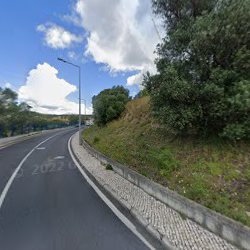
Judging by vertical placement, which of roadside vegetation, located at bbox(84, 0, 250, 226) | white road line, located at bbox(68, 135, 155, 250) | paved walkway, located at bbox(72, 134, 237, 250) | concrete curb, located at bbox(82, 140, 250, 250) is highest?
roadside vegetation, located at bbox(84, 0, 250, 226)

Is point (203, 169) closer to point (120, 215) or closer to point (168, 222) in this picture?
point (168, 222)

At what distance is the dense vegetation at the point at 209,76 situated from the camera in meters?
7.95

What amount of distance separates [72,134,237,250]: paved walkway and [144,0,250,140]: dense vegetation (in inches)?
140

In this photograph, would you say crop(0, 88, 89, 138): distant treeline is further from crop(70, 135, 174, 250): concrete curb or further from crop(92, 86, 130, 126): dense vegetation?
crop(70, 135, 174, 250): concrete curb

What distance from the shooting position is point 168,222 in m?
4.77

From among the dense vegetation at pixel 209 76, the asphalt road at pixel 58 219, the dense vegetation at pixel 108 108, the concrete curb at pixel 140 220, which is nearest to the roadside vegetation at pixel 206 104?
the dense vegetation at pixel 209 76

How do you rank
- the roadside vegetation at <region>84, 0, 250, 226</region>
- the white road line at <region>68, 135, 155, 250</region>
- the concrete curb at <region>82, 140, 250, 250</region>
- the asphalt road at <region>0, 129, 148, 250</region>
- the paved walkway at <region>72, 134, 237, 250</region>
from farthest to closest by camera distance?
the roadside vegetation at <region>84, 0, 250, 226</region>
the white road line at <region>68, 135, 155, 250</region>
the asphalt road at <region>0, 129, 148, 250</region>
the paved walkway at <region>72, 134, 237, 250</region>
the concrete curb at <region>82, 140, 250, 250</region>

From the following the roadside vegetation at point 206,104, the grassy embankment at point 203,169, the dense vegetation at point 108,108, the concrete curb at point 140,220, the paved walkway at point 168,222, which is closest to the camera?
the paved walkway at point 168,222

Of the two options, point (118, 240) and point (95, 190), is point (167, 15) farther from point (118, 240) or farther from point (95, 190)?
point (118, 240)

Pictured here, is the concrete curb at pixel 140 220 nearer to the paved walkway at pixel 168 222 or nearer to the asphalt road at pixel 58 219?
the paved walkway at pixel 168 222

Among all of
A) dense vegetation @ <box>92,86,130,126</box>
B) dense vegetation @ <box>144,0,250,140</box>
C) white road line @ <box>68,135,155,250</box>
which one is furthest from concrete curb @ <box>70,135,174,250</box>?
dense vegetation @ <box>92,86,130,126</box>

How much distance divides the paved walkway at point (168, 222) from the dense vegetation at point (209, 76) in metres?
3.55

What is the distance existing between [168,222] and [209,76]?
19.6ft

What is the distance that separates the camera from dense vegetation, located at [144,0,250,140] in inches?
313
